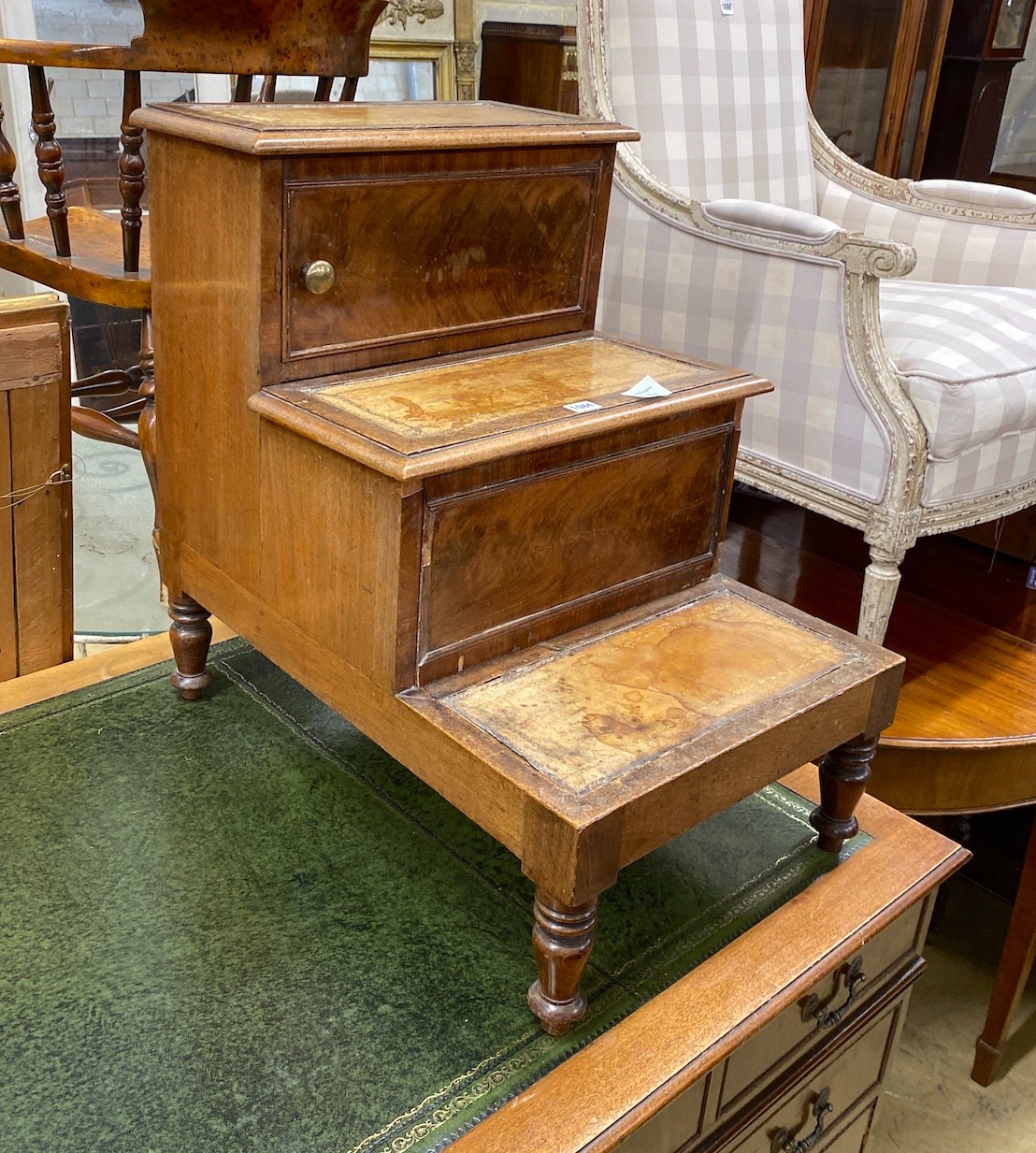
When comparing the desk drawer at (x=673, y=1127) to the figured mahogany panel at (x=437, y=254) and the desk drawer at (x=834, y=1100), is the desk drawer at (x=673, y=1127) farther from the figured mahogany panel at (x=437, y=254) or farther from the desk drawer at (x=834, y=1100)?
the figured mahogany panel at (x=437, y=254)

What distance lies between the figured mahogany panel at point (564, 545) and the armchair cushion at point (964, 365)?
1.78 ft

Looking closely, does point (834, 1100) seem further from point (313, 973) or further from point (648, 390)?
point (648, 390)

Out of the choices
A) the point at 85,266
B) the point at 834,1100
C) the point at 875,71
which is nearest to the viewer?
the point at 834,1100

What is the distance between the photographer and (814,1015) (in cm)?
109

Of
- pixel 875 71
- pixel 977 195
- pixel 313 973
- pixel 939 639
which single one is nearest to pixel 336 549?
pixel 313 973

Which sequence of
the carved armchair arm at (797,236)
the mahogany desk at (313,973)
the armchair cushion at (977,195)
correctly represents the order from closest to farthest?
1. the mahogany desk at (313,973)
2. the carved armchair arm at (797,236)
3. the armchair cushion at (977,195)

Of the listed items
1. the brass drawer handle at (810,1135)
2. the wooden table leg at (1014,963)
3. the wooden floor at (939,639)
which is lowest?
the wooden table leg at (1014,963)

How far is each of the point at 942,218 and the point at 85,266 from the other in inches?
57.4

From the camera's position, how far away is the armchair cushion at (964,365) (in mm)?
1566

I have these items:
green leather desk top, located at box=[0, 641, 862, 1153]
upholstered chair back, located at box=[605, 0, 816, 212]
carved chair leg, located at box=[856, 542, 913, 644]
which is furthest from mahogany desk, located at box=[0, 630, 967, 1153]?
upholstered chair back, located at box=[605, 0, 816, 212]

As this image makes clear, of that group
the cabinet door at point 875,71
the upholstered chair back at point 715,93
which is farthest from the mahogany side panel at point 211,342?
the cabinet door at point 875,71

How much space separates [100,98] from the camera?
10.5 ft

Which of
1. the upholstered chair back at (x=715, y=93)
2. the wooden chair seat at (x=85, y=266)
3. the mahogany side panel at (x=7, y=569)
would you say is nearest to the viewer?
the mahogany side panel at (x=7, y=569)

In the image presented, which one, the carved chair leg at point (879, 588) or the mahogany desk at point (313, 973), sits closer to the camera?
the mahogany desk at point (313, 973)
